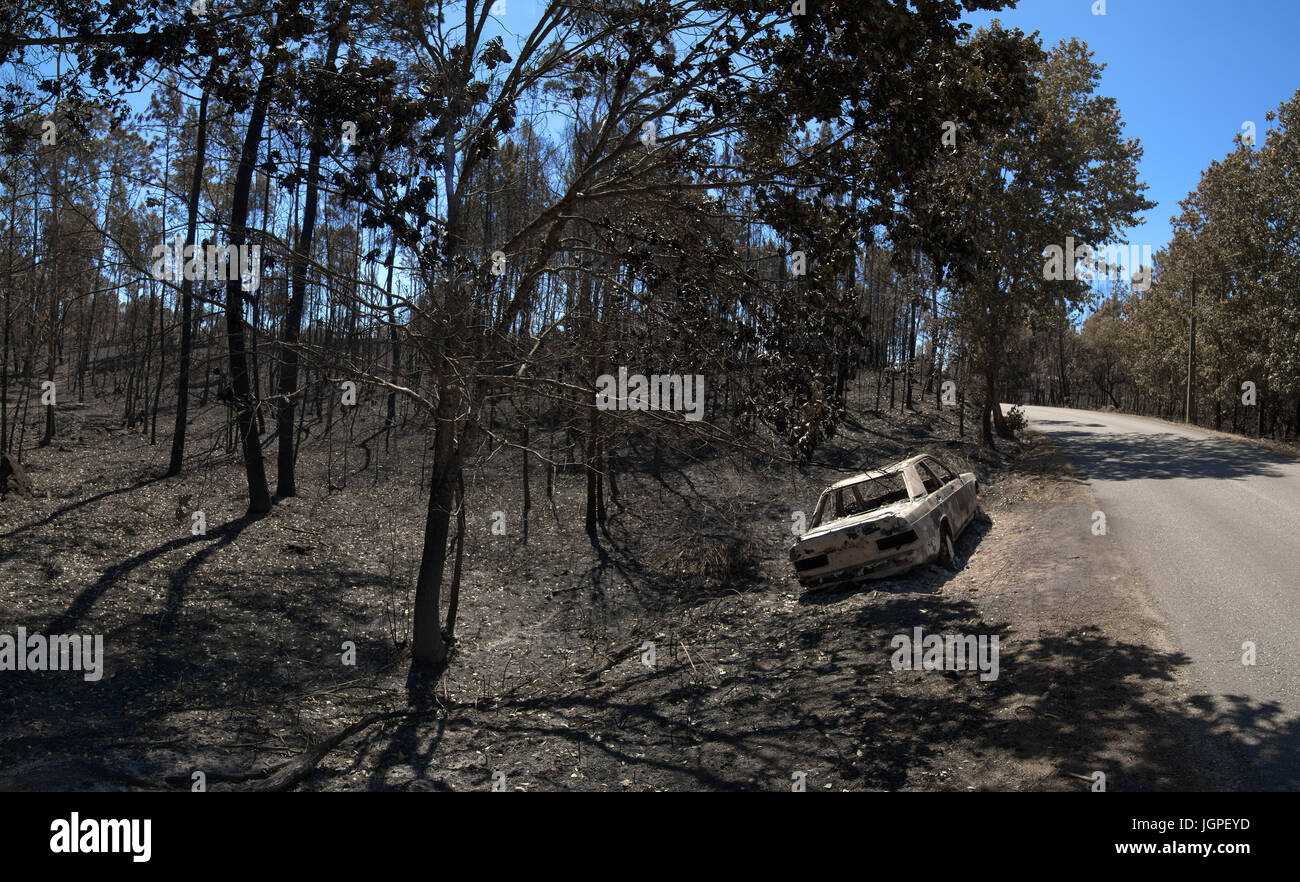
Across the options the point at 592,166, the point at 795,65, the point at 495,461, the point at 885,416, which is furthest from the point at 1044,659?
the point at 885,416

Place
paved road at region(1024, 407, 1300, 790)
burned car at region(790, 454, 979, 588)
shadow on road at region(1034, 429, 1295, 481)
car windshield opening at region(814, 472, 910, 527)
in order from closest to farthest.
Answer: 1. paved road at region(1024, 407, 1300, 790)
2. burned car at region(790, 454, 979, 588)
3. car windshield opening at region(814, 472, 910, 527)
4. shadow on road at region(1034, 429, 1295, 481)

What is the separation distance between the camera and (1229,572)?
8805mm

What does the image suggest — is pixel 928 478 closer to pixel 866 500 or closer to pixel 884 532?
pixel 866 500

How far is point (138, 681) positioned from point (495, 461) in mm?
13679

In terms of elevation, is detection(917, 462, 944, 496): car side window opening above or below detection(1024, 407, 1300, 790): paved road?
above

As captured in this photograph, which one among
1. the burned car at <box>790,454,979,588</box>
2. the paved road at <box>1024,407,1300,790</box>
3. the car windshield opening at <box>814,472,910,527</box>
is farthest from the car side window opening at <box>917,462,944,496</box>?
the paved road at <box>1024,407,1300,790</box>

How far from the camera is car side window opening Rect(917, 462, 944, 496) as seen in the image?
11336 mm

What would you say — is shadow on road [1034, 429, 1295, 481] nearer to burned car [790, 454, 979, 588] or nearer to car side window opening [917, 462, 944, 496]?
car side window opening [917, 462, 944, 496]

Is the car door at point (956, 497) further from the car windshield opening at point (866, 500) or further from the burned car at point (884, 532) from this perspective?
the car windshield opening at point (866, 500)

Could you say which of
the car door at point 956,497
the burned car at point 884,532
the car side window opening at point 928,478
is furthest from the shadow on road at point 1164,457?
the burned car at point 884,532

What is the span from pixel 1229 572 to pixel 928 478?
3626mm

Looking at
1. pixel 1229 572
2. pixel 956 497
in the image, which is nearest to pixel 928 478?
pixel 956 497

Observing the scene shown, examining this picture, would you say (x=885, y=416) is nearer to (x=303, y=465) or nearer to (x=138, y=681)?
(x=303, y=465)

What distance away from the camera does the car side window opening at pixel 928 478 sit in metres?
11.3
